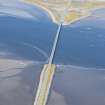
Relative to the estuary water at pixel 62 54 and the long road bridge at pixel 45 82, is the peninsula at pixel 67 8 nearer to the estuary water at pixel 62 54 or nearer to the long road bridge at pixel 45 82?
the estuary water at pixel 62 54

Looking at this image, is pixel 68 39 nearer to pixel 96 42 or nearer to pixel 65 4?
pixel 96 42

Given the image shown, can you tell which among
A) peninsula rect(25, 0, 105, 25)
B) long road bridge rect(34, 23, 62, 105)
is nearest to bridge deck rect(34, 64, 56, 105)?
long road bridge rect(34, 23, 62, 105)

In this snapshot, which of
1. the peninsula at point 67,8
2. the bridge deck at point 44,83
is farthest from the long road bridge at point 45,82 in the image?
the peninsula at point 67,8

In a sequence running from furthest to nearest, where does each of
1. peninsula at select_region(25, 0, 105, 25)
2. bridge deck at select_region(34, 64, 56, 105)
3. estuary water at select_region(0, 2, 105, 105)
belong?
1. peninsula at select_region(25, 0, 105, 25)
2. estuary water at select_region(0, 2, 105, 105)
3. bridge deck at select_region(34, 64, 56, 105)

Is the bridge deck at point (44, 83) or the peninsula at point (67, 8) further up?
the peninsula at point (67, 8)

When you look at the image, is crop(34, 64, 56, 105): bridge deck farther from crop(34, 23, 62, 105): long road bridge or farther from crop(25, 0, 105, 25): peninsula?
crop(25, 0, 105, 25): peninsula

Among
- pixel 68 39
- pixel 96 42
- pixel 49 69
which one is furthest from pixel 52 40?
pixel 49 69

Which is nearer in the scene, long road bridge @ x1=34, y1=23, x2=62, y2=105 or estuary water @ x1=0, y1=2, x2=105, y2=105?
long road bridge @ x1=34, y1=23, x2=62, y2=105
